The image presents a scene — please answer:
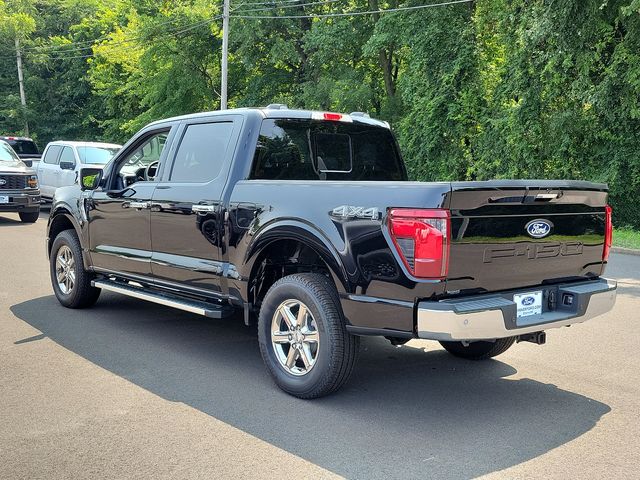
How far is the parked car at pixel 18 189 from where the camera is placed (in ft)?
49.3

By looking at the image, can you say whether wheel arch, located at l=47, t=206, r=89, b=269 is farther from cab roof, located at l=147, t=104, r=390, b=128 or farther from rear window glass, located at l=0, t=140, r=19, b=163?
rear window glass, located at l=0, t=140, r=19, b=163

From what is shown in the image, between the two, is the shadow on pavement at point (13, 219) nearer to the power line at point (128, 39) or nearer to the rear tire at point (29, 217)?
the rear tire at point (29, 217)

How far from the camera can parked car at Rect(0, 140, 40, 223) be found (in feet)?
49.3

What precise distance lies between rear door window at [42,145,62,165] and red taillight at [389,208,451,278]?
15.8 meters

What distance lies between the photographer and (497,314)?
155 inches

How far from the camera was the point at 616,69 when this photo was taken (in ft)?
56.5

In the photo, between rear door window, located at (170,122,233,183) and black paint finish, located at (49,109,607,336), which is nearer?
black paint finish, located at (49,109,607,336)

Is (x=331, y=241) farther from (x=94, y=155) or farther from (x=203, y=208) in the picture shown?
(x=94, y=155)

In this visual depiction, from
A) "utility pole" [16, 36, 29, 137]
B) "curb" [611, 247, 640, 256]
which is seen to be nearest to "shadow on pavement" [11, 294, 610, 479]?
"curb" [611, 247, 640, 256]

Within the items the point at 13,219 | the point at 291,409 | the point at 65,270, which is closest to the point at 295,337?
the point at 291,409

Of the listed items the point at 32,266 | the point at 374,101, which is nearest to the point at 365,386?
the point at 32,266

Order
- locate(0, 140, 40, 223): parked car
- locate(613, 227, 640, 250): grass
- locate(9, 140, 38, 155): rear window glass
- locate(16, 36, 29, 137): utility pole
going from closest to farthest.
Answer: locate(613, 227, 640, 250): grass < locate(0, 140, 40, 223): parked car < locate(9, 140, 38, 155): rear window glass < locate(16, 36, 29, 137): utility pole

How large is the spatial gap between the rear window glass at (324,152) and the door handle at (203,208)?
0.40 m

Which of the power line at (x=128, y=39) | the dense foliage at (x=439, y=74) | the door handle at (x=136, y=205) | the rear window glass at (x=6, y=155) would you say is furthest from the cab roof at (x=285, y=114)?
the power line at (x=128, y=39)
